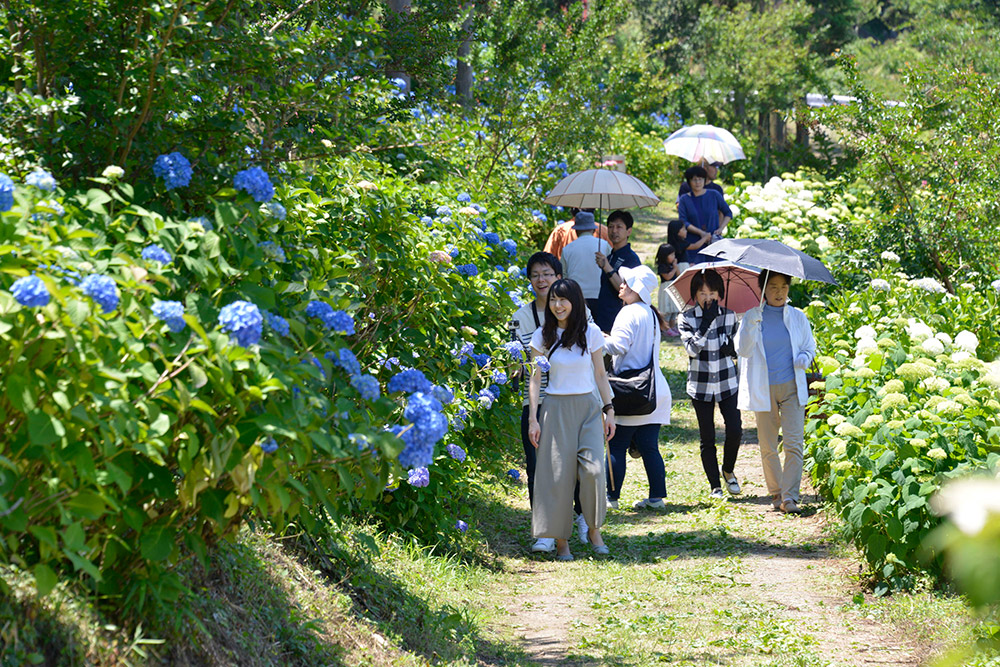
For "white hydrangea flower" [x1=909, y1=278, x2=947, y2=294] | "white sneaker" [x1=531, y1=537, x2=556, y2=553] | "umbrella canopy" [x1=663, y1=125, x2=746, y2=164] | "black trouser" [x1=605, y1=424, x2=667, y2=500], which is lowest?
"white sneaker" [x1=531, y1=537, x2=556, y2=553]

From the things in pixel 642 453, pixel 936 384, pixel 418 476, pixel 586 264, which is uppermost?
pixel 586 264

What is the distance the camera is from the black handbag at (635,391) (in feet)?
23.5

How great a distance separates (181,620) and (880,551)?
3.64 meters

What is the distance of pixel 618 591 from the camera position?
571 centimetres

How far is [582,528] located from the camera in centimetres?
681

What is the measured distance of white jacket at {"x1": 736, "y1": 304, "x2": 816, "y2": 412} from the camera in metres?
7.09

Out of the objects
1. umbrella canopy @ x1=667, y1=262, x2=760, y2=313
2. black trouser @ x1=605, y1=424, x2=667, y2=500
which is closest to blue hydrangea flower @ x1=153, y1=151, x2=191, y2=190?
black trouser @ x1=605, y1=424, x2=667, y2=500

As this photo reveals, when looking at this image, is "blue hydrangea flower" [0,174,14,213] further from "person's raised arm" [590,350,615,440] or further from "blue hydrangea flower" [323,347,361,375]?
"person's raised arm" [590,350,615,440]

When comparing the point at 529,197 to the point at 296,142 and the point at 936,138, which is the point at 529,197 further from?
the point at 296,142

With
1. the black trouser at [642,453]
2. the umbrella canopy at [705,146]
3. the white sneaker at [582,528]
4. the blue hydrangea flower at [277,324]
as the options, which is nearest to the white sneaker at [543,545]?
the white sneaker at [582,528]

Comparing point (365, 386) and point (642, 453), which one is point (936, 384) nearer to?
point (642, 453)

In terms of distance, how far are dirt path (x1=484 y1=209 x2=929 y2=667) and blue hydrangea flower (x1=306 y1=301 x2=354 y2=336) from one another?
7.54ft

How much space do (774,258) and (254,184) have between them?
4.86 m

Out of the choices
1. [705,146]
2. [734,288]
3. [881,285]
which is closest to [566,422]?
[734,288]
